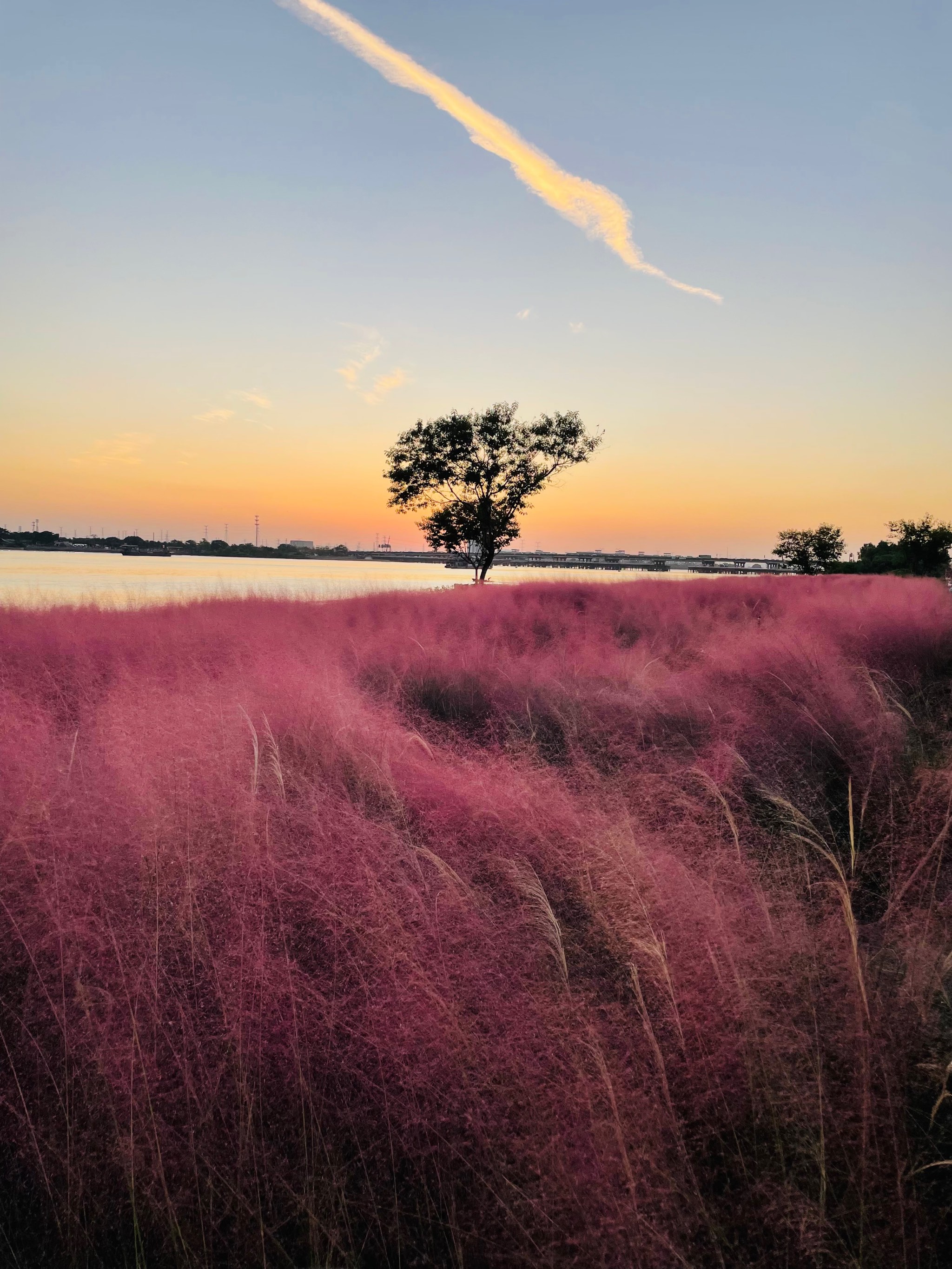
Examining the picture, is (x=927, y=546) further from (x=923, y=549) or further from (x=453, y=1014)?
(x=453, y=1014)

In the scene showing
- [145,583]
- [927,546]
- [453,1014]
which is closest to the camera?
[453,1014]

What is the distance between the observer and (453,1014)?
6.35 ft

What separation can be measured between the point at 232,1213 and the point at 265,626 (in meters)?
8.38

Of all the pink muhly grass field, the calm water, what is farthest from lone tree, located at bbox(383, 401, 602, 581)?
the pink muhly grass field

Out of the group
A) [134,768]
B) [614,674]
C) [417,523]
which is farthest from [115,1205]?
[417,523]

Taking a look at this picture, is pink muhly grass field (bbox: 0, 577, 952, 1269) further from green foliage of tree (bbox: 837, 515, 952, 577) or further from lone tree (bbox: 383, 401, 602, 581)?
green foliage of tree (bbox: 837, 515, 952, 577)

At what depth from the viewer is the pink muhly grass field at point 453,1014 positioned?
1.64m

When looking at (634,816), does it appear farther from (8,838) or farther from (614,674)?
(614,674)

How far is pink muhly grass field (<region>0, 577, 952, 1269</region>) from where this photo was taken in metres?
1.64

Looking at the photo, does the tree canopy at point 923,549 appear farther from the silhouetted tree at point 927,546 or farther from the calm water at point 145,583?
the calm water at point 145,583

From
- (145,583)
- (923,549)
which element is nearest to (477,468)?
(145,583)

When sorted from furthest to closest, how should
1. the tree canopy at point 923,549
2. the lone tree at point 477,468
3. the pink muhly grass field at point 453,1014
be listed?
the tree canopy at point 923,549 → the lone tree at point 477,468 → the pink muhly grass field at point 453,1014

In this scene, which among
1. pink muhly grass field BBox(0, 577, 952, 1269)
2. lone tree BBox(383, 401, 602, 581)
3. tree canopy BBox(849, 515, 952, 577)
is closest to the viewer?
pink muhly grass field BBox(0, 577, 952, 1269)

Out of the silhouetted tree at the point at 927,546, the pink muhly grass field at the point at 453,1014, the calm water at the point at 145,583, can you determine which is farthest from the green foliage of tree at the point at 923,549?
the pink muhly grass field at the point at 453,1014
